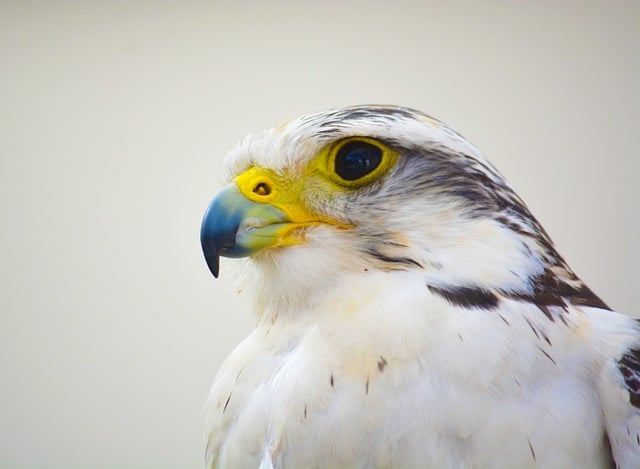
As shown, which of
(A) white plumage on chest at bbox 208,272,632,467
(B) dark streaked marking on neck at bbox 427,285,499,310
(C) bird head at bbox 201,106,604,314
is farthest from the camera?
(C) bird head at bbox 201,106,604,314

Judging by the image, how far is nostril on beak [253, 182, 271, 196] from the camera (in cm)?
135

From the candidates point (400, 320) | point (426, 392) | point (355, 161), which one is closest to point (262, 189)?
point (355, 161)

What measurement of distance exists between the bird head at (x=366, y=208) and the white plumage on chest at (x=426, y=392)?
11 centimetres

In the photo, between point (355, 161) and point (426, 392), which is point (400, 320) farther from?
point (355, 161)

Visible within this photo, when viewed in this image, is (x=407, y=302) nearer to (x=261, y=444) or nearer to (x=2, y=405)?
(x=261, y=444)

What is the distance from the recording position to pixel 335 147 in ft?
4.33

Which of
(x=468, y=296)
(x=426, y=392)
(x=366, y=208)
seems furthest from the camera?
(x=366, y=208)

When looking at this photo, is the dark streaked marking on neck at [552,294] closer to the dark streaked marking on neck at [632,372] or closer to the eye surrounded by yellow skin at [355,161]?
the dark streaked marking on neck at [632,372]

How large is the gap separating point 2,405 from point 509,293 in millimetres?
3322

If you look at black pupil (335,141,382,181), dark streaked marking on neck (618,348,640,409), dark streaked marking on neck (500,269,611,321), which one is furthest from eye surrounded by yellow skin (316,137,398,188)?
dark streaked marking on neck (618,348,640,409)

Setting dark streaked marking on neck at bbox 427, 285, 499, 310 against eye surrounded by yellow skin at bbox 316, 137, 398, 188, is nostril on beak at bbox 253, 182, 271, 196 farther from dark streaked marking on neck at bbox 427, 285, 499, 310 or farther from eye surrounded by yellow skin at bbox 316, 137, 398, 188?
dark streaked marking on neck at bbox 427, 285, 499, 310

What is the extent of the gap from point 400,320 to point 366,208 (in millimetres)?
260

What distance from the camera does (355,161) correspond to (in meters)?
1.32

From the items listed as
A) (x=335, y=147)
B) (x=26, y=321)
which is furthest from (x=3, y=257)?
(x=335, y=147)
